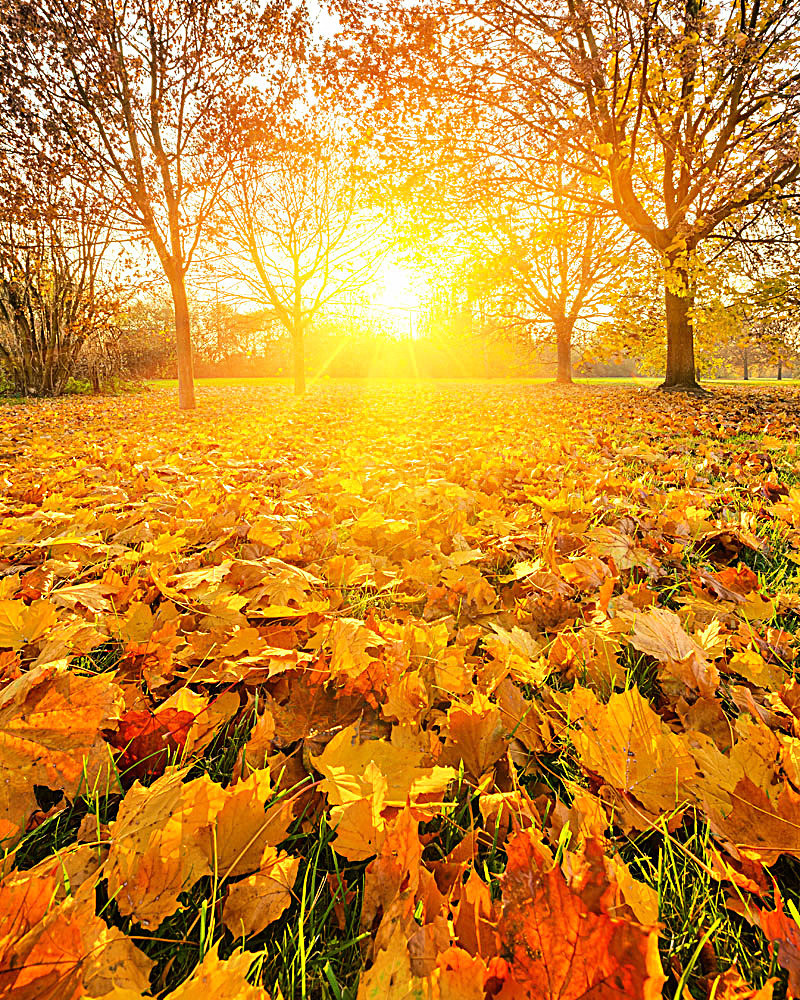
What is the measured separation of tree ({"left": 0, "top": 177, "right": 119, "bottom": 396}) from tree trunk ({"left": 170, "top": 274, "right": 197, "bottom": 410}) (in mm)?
2393

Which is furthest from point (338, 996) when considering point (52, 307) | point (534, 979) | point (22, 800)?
point (52, 307)

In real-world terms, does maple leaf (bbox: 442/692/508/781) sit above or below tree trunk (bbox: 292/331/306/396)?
below

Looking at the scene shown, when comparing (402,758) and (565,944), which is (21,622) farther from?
(565,944)

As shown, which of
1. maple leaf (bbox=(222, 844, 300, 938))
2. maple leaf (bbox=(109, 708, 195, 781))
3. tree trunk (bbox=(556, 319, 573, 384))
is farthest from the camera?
tree trunk (bbox=(556, 319, 573, 384))

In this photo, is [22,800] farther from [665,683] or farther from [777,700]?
[777,700]

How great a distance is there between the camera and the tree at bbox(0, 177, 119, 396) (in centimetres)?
1126

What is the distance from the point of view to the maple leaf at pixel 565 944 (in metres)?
0.42

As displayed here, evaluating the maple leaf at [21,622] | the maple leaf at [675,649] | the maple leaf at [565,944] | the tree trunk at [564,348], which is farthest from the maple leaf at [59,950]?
the tree trunk at [564,348]

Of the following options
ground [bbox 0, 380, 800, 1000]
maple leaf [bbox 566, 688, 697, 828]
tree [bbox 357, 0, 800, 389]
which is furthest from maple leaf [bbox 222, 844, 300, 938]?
tree [bbox 357, 0, 800, 389]

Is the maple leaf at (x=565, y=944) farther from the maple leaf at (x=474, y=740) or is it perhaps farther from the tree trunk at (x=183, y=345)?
the tree trunk at (x=183, y=345)

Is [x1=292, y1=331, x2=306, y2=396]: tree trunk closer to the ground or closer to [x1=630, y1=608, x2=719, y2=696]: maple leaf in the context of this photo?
the ground

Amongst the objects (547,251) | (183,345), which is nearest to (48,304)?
(183,345)

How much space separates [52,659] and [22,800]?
10.8 inches

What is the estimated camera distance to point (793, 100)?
7.52 meters
